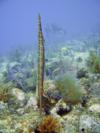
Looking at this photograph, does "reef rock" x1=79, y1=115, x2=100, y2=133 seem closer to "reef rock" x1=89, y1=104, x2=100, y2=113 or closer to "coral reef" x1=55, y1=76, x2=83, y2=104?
"reef rock" x1=89, y1=104, x2=100, y2=113

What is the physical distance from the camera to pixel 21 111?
6.96 metres

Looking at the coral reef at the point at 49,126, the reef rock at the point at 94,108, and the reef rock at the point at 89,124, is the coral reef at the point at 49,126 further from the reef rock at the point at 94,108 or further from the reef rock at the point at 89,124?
the reef rock at the point at 94,108

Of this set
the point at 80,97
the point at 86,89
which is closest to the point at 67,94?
the point at 80,97

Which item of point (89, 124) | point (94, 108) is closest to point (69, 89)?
point (94, 108)

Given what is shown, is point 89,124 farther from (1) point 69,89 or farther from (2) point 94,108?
(1) point 69,89

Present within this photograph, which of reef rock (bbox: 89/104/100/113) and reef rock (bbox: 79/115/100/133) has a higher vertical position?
reef rock (bbox: 89/104/100/113)

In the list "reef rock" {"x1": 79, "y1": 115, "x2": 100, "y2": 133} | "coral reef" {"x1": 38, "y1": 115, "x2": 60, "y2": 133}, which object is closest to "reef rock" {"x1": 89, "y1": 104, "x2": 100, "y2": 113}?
"reef rock" {"x1": 79, "y1": 115, "x2": 100, "y2": 133}

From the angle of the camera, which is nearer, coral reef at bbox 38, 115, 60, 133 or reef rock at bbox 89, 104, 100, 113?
coral reef at bbox 38, 115, 60, 133

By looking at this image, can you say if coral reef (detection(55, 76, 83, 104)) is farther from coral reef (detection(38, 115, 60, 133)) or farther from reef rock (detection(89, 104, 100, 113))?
coral reef (detection(38, 115, 60, 133))

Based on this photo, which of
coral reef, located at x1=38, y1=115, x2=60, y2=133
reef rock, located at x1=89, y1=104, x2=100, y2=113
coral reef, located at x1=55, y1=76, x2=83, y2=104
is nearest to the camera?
coral reef, located at x1=38, y1=115, x2=60, y2=133

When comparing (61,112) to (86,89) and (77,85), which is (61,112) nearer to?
(77,85)

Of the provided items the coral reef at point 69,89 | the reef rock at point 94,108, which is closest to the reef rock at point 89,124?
the reef rock at point 94,108

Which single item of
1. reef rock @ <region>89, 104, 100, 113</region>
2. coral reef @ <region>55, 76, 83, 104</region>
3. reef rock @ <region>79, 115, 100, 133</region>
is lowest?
reef rock @ <region>79, 115, 100, 133</region>

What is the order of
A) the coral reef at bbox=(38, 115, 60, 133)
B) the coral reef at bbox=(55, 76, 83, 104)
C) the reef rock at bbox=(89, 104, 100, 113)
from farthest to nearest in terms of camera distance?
the coral reef at bbox=(55, 76, 83, 104) < the reef rock at bbox=(89, 104, 100, 113) < the coral reef at bbox=(38, 115, 60, 133)
